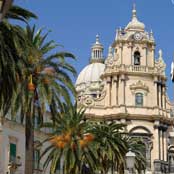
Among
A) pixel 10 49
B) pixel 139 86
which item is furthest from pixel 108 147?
pixel 139 86

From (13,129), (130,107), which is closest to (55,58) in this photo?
(13,129)

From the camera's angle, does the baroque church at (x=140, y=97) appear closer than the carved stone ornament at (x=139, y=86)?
Yes

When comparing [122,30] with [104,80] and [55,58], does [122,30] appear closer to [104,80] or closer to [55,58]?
[104,80]

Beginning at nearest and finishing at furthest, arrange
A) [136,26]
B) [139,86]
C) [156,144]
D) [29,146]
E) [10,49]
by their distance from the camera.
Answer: [10,49] < [29,146] < [156,144] < [139,86] < [136,26]

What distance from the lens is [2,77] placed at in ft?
96.1

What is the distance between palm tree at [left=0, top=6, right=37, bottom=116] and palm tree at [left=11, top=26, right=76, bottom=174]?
2.55 m

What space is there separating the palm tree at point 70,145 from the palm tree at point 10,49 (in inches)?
597

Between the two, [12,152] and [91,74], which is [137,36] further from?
[91,74]

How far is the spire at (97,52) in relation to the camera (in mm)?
134125

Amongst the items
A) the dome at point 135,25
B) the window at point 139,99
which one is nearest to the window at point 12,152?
the window at point 139,99

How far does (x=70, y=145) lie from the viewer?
1810 inches

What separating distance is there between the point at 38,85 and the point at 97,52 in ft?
334

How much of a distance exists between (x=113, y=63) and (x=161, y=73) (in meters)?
7.55

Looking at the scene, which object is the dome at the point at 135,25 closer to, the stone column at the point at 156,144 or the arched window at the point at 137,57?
the arched window at the point at 137,57
